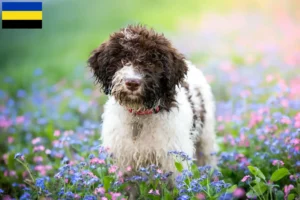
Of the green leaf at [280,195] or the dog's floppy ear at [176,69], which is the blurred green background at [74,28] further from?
the green leaf at [280,195]

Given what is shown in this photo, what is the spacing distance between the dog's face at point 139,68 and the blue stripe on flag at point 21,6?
4.50ft

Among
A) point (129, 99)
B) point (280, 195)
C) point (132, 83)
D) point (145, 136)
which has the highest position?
point (132, 83)

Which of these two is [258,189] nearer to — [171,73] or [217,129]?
[171,73]

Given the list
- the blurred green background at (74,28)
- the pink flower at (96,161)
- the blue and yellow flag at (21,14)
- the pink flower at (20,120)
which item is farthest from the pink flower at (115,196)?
the blurred green background at (74,28)

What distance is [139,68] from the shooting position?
399cm

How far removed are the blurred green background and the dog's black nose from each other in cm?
475

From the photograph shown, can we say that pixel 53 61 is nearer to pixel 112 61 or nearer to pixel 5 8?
pixel 5 8

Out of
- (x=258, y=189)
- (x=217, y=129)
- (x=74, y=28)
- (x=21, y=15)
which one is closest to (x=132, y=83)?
(x=258, y=189)

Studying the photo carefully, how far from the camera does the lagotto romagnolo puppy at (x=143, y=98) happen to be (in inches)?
158

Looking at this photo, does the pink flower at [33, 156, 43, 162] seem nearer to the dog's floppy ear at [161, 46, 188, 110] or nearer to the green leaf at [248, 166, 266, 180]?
the dog's floppy ear at [161, 46, 188, 110]

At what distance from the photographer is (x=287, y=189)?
394 centimetres

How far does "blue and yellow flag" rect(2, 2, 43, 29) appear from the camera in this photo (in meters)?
5.31

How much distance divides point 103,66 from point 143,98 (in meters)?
0.47

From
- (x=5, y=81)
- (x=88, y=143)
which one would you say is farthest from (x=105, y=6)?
(x=88, y=143)
